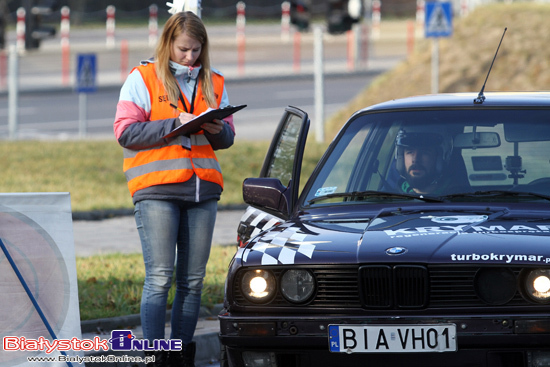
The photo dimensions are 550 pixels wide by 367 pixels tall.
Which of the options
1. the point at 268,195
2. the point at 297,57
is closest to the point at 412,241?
the point at 268,195

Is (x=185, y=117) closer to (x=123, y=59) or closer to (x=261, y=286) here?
(x=261, y=286)

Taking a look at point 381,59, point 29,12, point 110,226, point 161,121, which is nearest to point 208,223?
point 161,121

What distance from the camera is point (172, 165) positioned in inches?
212

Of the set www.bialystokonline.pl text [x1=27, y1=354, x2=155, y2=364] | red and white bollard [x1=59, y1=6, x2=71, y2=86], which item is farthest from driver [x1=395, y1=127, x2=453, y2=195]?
red and white bollard [x1=59, y1=6, x2=71, y2=86]

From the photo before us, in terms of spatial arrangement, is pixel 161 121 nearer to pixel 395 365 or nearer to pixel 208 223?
pixel 208 223

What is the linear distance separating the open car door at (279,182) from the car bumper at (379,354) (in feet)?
3.21

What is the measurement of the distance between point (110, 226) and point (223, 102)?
22.2 ft

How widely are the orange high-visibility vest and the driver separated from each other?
100cm

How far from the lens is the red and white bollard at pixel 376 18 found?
132ft

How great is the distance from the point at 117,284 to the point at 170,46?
2.66m

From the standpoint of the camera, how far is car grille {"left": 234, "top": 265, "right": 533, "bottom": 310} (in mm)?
4199

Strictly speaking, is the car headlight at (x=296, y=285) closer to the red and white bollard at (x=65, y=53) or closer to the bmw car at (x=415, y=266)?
the bmw car at (x=415, y=266)

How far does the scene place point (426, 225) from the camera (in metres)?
4.54

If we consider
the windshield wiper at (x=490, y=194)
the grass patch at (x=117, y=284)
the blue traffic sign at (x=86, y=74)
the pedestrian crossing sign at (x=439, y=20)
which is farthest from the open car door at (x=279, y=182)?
the blue traffic sign at (x=86, y=74)
